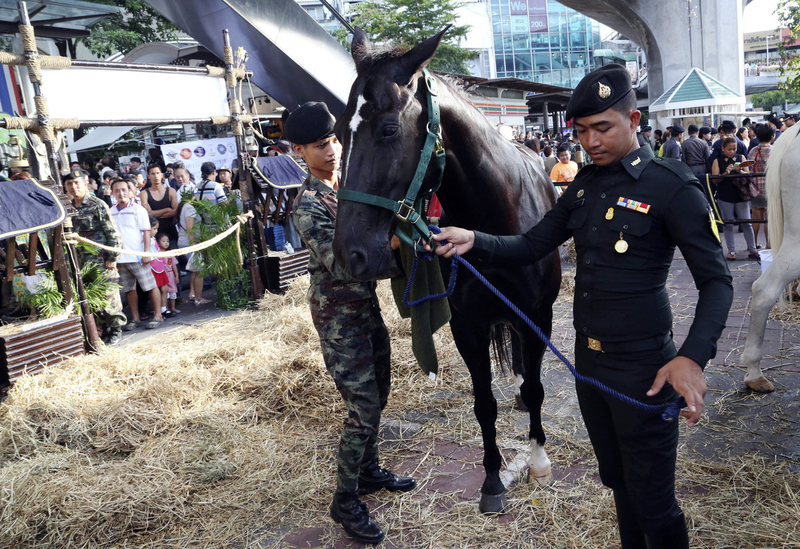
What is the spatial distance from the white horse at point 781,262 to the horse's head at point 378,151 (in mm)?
3022

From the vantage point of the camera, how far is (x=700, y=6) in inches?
736

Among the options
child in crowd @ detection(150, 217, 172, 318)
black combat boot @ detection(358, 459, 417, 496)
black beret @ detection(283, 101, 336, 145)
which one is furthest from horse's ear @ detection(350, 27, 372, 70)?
child in crowd @ detection(150, 217, 172, 318)

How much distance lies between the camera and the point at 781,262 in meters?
3.77

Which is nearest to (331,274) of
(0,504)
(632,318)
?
(632,318)

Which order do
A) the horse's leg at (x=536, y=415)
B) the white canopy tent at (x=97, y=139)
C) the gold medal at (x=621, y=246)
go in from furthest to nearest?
the white canopy tent at (x=97, y=139) < the horse's leg at (x=536, y=415) < the gold medal at (x=621, y=246)

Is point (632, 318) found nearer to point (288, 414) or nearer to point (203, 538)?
point (203, 538)

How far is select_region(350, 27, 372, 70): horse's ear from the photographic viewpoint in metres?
2.12

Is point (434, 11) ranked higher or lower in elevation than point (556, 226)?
higher

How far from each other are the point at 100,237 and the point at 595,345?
5853 millimetres

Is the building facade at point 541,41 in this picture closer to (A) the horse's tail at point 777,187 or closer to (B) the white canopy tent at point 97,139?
(B) the white canopy tent at point 97,139

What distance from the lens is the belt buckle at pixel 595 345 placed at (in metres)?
1.82

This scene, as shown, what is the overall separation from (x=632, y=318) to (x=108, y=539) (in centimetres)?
270

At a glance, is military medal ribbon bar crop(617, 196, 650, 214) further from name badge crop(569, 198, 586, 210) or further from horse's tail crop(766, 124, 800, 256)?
horse's tail crop(766, 124, 800, 256)

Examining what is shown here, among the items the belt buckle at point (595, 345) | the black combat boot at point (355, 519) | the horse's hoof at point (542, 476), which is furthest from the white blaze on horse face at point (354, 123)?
the horse's hoof at point (542, 476)
